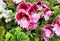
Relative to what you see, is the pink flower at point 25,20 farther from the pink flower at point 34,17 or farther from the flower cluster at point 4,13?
the flower cluster at point 4,13

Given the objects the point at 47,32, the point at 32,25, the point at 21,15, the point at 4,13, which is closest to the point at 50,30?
the point at 47,32

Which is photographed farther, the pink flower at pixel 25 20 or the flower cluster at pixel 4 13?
the flower cluster at pixel 4 13

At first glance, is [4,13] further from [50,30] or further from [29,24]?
[50,30]

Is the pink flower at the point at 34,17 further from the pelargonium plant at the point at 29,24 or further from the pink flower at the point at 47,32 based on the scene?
the pink flower at the point at 47,32

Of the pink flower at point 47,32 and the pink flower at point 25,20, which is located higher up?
the pink flower at point 25,20

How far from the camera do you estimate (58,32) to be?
1686 millimetres

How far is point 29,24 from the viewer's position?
1.63 meters

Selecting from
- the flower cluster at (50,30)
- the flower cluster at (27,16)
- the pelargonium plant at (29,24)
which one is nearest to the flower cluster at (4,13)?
the pelargonium plant at (29,24)

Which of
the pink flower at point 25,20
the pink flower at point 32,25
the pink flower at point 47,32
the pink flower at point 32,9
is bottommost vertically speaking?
the pink flower at point 47,32

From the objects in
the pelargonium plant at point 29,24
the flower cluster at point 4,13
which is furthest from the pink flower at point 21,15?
the flower cluster at point 4,13

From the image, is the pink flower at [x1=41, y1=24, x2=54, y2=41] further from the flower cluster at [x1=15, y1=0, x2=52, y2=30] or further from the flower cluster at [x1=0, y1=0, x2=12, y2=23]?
the flower cluster at [x1=0, y1=0, x2=12, y2=23]

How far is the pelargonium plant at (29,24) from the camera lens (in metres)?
1.62

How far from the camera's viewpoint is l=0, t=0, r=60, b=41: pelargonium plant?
5.32 ft

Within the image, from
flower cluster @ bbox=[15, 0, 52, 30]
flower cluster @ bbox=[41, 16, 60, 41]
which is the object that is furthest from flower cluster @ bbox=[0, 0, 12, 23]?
flower cluster @ bbox=[41, 16, 60, 41]
